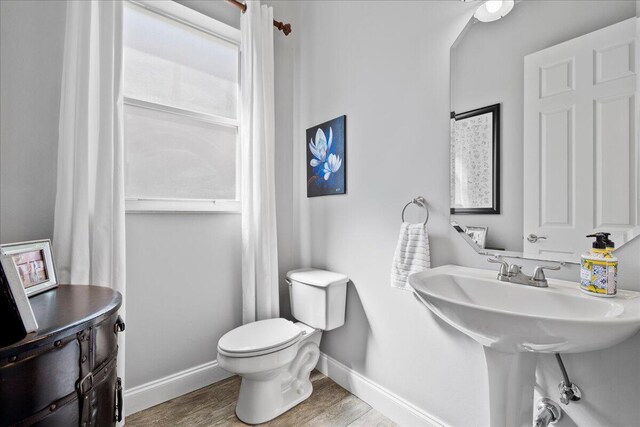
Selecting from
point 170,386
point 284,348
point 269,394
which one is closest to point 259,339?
point 284,348

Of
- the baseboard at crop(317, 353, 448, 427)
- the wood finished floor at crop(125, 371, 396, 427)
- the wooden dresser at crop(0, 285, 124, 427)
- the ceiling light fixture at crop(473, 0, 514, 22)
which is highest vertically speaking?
the ceiling light fixture at crop(473, 0, 514, 22)

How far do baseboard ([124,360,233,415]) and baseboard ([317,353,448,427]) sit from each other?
0.70 meters

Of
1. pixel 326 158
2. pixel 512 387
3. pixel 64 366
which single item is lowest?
pixel 512 387

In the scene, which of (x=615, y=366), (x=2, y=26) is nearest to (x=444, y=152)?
(x=615, y=366)

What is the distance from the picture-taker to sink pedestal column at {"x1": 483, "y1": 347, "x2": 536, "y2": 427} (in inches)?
38.0

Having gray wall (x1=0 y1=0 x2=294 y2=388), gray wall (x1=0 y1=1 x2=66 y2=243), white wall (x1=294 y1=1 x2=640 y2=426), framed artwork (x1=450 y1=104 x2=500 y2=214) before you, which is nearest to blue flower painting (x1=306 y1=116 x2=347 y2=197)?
white wall (x1=294 y1=1 x2=640 y2=426)

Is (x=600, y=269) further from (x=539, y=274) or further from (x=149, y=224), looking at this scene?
(x=149, y=224)

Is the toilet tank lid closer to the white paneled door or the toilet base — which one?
the toilet base

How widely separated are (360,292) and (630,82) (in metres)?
1.43

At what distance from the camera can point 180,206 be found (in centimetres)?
175

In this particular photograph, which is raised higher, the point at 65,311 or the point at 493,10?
the point at 493,10

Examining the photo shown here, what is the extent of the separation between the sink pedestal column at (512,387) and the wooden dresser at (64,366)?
126 cm

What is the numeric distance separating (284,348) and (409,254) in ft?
2.60

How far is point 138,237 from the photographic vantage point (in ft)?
5.31
